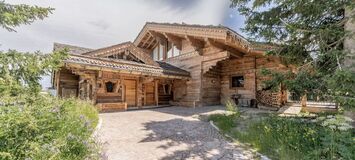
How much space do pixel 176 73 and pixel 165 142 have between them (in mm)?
8309

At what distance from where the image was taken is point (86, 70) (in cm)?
1045

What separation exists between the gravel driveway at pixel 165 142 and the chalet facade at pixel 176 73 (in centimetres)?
433

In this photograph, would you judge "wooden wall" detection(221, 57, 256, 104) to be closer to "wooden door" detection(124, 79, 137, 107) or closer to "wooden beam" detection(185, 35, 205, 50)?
"wooden beam" detection(185, 35, 205, 50)

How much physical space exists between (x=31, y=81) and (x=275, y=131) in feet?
18.4

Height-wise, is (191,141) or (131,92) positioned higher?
(131,92)

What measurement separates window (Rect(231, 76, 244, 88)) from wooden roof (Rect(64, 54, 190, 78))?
10.9ft

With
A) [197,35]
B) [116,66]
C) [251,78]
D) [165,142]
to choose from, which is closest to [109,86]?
[116,66]

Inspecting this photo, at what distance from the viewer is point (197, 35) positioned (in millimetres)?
12758

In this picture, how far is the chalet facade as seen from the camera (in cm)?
1098

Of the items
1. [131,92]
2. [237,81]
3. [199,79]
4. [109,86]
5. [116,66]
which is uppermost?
[116,66]

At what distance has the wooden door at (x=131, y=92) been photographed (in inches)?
493

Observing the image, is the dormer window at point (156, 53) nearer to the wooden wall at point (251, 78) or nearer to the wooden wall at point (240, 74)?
the wooden wall at point (240, 74)

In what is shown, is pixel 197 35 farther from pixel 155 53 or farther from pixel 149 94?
pixel 155 53

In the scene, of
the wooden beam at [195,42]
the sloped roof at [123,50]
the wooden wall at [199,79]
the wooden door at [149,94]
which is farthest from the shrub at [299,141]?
Result: the sloped roof at [123,50]
